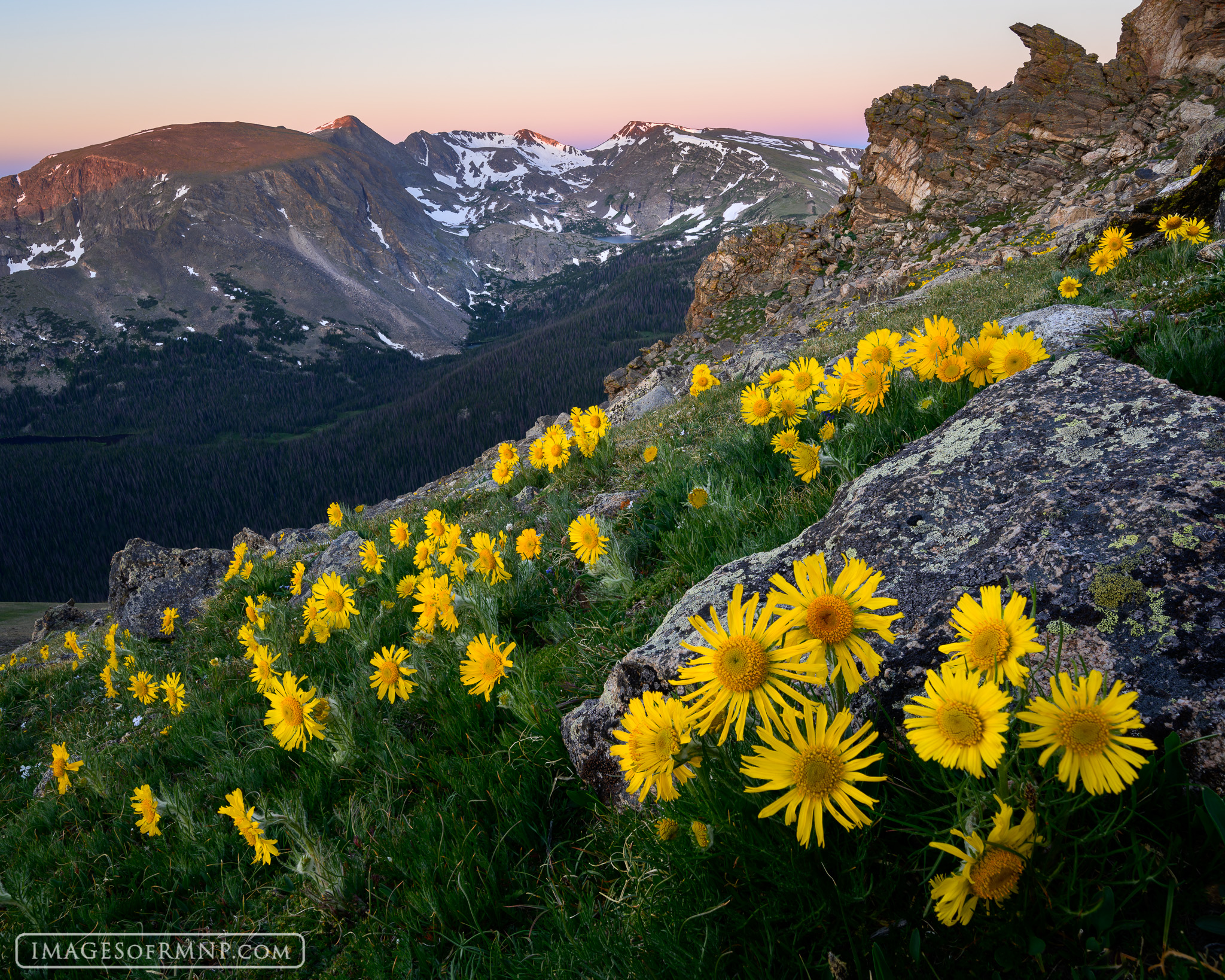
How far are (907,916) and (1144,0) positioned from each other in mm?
51651

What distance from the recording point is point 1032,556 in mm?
1763

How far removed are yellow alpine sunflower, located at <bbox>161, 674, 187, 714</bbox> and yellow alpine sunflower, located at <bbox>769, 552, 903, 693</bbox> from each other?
5996mm

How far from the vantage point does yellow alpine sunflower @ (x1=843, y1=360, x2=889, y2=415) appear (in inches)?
133

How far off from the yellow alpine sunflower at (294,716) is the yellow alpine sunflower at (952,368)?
386 centimetres

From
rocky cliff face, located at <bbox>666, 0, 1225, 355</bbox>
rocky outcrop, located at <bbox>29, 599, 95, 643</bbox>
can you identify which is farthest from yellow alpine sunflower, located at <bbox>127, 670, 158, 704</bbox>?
rocky cliff face, located at <bbox>666, 0, 1225, 355</bbox>

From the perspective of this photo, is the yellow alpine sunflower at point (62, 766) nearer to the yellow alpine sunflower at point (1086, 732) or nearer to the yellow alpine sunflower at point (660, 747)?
the yellow alpine sunflower at point (660, 747)

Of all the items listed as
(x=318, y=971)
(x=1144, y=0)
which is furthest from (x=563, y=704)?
(x=1144, y=0)

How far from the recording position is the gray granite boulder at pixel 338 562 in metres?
7.37

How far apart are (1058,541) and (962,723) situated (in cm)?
94

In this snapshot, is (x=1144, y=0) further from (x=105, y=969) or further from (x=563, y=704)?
(x=105, y=969)

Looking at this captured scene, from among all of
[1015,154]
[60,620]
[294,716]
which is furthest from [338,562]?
[1015,154]

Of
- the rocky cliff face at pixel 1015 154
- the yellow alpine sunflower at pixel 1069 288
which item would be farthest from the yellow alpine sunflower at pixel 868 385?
the rocky cliff face at pixel 1015 154

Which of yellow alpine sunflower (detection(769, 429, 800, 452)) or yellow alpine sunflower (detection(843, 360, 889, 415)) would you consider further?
yellow alpine sunflower (detection(769, 429, 800, 452))

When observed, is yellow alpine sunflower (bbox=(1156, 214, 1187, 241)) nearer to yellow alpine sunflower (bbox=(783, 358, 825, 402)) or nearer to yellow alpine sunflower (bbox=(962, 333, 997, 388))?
yellow alpine sunflower (bbox=(962, 333, 997, 388))
